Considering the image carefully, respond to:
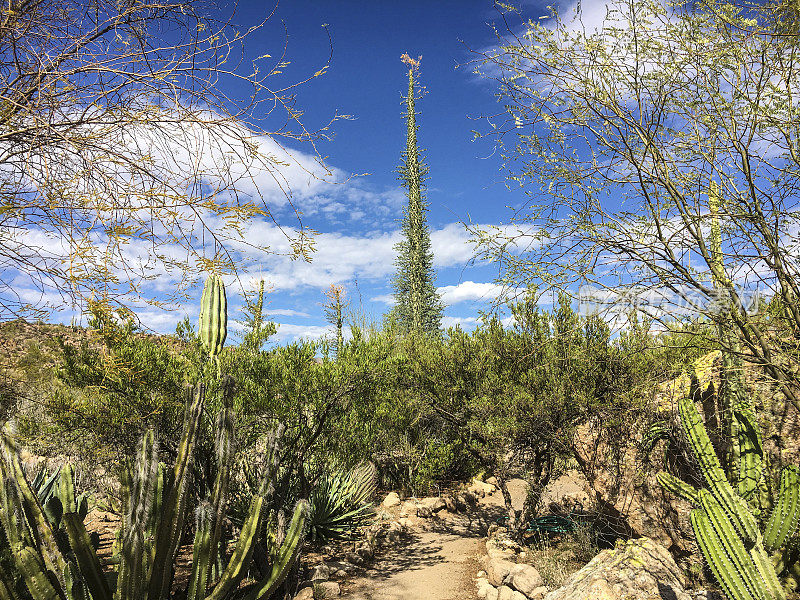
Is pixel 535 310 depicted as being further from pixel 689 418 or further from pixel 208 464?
pixel 208 464

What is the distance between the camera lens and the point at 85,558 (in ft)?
9.70

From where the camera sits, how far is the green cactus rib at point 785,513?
4051mm

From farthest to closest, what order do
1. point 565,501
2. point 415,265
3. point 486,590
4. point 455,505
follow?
point 415,265, point 455,505, point 565,501, point 486,590

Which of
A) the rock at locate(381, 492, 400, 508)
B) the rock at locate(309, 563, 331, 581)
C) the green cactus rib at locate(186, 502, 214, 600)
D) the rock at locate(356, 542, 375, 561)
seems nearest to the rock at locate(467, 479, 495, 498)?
the rock at locate(381, 492, 400, 508)

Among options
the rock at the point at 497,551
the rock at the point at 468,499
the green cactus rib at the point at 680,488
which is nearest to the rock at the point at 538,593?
the rock at the point at 497,551

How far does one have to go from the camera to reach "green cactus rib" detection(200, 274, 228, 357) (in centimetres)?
469

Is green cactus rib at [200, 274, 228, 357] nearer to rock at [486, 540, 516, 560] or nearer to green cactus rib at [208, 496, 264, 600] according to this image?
green cactus rib at [208, 496, 264, 600]

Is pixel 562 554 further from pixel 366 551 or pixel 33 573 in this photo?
pixel 33 573

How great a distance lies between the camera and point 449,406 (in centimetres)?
830

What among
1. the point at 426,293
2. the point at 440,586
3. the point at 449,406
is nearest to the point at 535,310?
the point at 449,406

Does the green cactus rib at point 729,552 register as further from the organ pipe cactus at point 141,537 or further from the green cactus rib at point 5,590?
the green cactus rib at point 5,590

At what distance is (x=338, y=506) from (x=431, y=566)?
156 centimetres

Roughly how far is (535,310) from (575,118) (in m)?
4.06

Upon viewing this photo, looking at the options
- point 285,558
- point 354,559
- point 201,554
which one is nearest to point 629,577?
point 285,558
